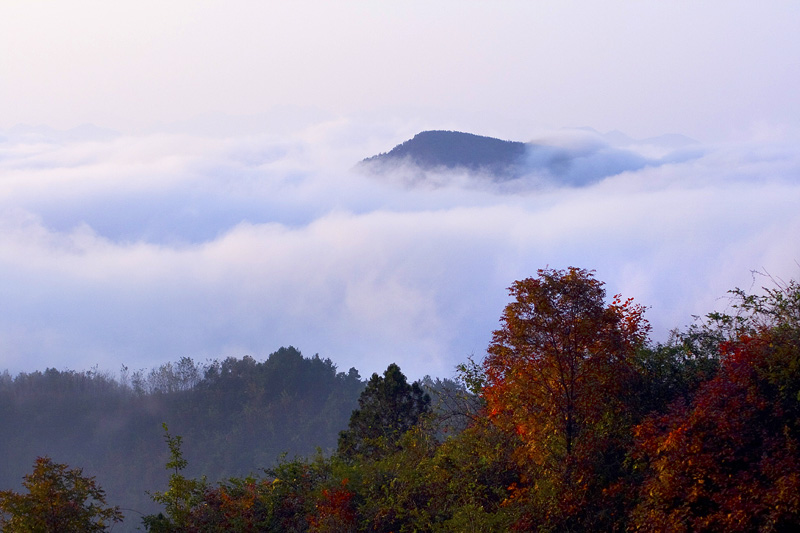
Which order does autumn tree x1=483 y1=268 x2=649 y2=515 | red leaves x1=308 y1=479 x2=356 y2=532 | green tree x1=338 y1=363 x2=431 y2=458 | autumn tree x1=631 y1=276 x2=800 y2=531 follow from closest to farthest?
1. autumn tree x1=631 y1=276 x2=800 y2=531
2. autumn tree x1=483 y1=268 x2=649 y2=515
3. red leaves x1=308 y1=479 x2=356 y2=532
4. green tree x1=338 y1=363 x2=431 y2=458

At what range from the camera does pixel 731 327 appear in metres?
15.2

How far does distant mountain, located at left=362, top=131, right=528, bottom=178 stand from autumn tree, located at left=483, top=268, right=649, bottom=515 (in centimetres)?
15035

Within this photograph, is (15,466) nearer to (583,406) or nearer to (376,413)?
(376,413)

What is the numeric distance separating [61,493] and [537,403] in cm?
920

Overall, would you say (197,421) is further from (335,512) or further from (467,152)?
(467,152)

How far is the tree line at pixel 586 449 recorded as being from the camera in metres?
11.7

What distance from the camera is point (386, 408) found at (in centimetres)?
2647

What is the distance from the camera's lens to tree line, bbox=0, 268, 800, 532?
11.7 m

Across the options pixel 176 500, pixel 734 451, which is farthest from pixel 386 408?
pixel 734 451

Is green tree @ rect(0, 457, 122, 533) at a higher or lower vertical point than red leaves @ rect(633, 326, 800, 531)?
higher

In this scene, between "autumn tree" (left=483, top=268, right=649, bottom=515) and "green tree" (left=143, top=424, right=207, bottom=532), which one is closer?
"autumn tree" (left=483, top=268, right=649, bottom=515)

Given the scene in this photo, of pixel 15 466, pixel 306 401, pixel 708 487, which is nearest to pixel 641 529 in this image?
pixel 708 487

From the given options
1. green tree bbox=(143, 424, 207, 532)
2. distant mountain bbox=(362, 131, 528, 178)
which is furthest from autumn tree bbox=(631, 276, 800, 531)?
distant mountain bbox=(362, 131, 528, 178)

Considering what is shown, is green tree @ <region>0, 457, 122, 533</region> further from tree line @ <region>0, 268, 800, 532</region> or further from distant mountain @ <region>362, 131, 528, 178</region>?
distant mountain @ <region>362, 131, 528, 178</region>
